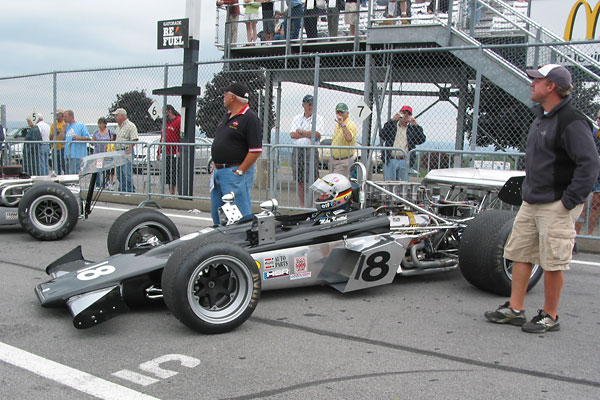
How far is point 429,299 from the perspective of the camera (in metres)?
4.61

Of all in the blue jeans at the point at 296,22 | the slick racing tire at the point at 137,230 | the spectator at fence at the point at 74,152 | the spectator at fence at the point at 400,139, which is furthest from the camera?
the blue jeans at the point at 296,22

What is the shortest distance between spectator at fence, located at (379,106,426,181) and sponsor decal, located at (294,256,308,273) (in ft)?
12.1

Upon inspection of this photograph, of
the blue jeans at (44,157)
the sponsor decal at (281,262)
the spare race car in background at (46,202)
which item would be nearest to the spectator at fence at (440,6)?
the spare race car in background at (46,202)

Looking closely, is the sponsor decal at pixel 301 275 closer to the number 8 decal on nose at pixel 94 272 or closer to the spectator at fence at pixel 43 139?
the number 8 decal on nose at pixel 94 272

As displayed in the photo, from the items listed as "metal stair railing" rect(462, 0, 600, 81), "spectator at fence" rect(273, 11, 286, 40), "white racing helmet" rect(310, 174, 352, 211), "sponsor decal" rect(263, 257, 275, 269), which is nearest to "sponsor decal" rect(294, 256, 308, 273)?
"sponsor decal" rect(263, 257, 275, 269)

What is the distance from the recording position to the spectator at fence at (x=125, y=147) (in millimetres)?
10617

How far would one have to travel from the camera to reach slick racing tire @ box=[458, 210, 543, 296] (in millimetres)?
4492

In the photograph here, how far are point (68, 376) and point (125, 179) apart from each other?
8.14m

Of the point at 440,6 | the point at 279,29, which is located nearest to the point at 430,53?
the point at 440,6

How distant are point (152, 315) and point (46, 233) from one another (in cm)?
338

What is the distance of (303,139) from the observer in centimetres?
970

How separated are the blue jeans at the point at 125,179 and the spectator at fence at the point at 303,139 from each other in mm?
3300

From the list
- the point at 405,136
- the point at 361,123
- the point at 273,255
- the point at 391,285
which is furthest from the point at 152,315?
the point at 405,136

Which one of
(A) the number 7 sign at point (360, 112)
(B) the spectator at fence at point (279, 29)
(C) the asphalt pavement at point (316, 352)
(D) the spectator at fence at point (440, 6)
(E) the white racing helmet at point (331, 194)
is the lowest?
(C) the asphalt pavement at point (316, 352)
